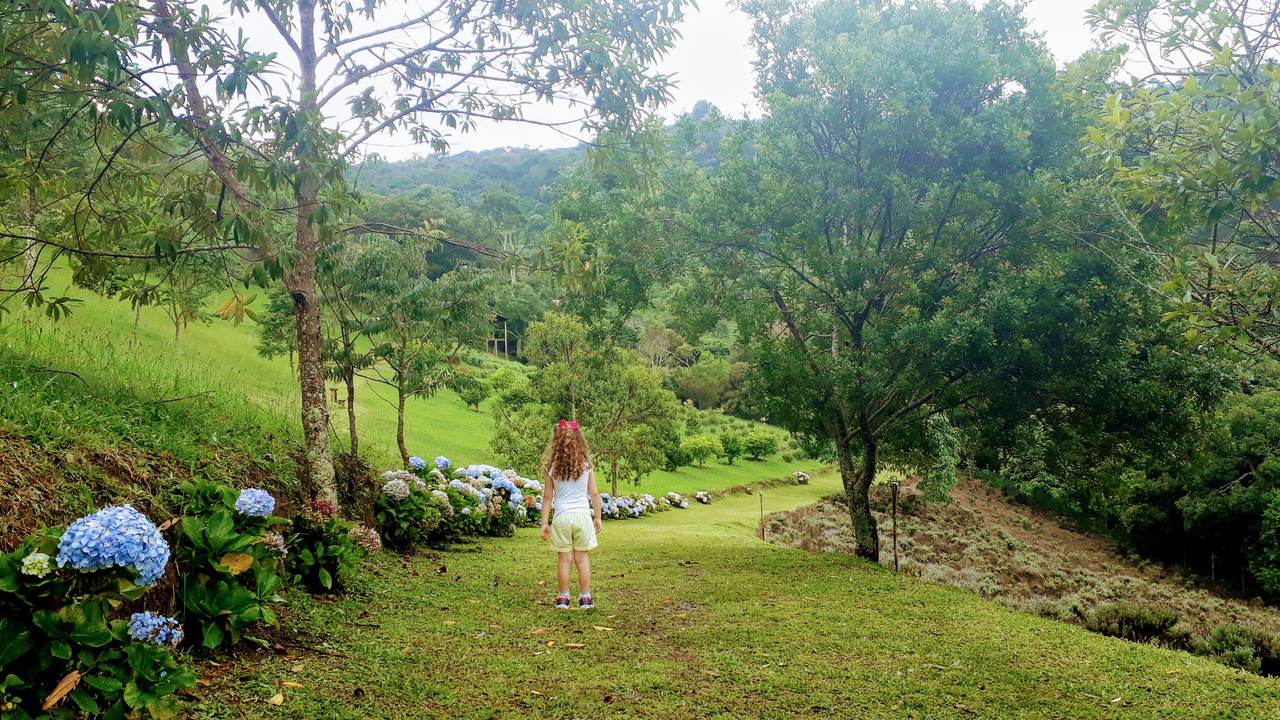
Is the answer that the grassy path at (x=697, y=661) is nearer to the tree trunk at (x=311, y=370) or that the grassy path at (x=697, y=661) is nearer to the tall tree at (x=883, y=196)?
the tree trunk at (x=311, y=370)

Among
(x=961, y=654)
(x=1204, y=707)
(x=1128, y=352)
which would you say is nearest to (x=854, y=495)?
(x=1128, y=352)

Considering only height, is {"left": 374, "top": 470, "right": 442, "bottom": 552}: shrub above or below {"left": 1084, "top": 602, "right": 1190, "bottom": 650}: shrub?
above

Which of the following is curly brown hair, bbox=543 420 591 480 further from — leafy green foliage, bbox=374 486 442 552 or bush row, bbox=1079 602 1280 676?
bush row, bbox=1079 602 1280 676

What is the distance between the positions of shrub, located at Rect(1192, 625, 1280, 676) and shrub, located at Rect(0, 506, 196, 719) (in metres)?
7.81

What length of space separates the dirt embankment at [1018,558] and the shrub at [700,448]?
7811 mm

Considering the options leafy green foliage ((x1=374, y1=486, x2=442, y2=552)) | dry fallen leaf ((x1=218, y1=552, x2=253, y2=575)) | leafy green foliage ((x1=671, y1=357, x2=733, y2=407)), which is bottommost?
leafy green foliage ((x1=671, y1=357, x2=733, y2=407))

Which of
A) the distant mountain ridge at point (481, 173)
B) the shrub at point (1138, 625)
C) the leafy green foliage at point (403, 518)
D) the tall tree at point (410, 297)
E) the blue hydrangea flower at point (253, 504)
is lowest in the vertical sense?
the shrub at point (1138, 625)

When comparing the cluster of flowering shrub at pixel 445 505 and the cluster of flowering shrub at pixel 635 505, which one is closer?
the cluster of flowering shrub at pixel 445 505

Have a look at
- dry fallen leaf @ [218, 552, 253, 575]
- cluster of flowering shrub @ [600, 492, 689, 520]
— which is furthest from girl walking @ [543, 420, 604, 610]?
cluster of flowering shrub @ [600, 492, 689, 520]

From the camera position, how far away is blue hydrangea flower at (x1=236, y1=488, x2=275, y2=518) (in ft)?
14.4

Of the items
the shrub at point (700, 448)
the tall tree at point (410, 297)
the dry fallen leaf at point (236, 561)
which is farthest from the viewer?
the shrub at point (700, 448)

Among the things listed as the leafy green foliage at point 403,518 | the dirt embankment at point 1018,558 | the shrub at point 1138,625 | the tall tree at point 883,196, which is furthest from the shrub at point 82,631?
the dirt embankment at point 1018,558

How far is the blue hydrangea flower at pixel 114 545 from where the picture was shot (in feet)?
9.59

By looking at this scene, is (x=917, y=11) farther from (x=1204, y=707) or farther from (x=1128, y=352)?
(x=1204, y=707)
